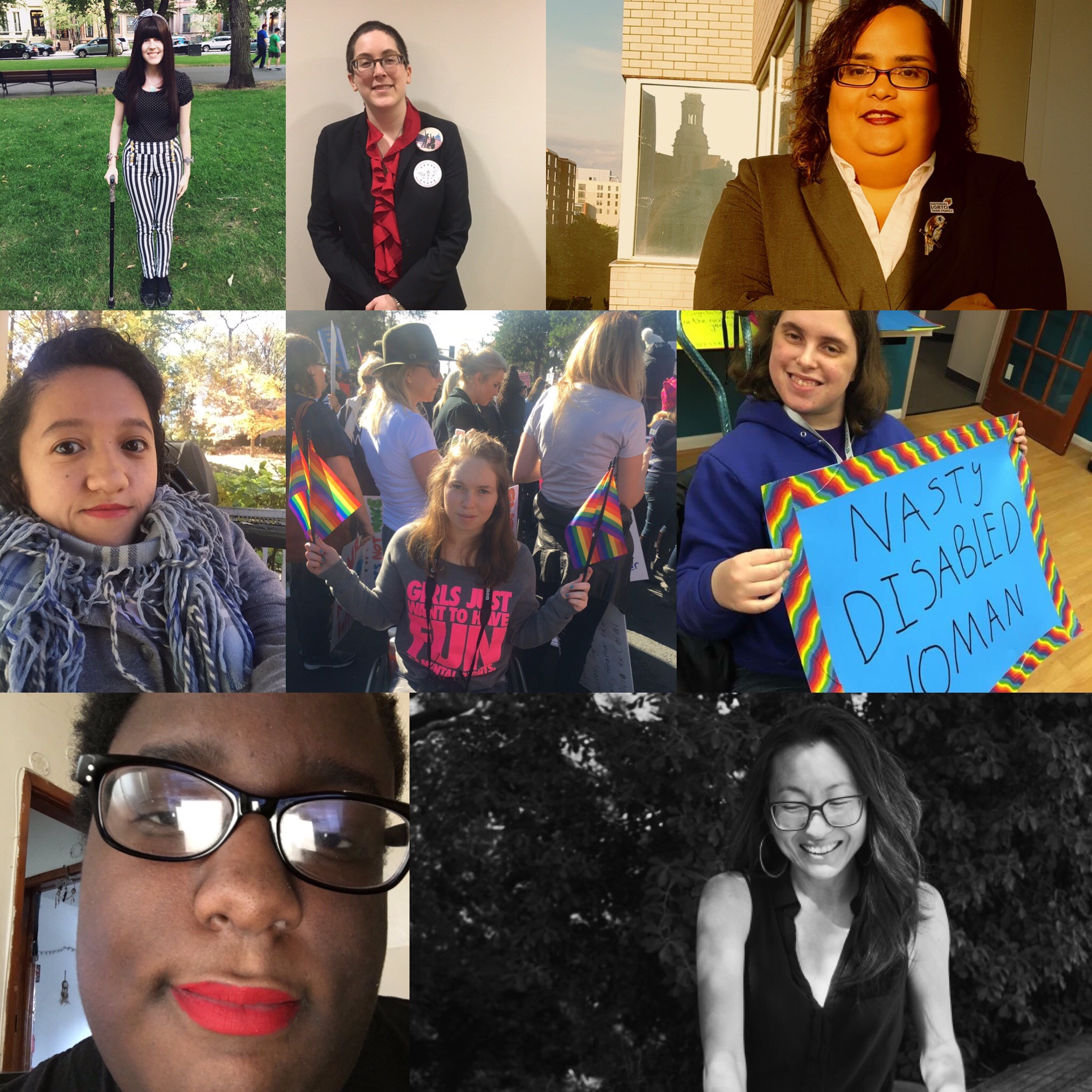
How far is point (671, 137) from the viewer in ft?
11.9

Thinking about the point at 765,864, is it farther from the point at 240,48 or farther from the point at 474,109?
the point at 240,48

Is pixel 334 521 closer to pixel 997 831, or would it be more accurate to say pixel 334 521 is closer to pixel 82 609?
pixel 82 609

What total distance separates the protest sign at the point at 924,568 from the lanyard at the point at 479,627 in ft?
2.28

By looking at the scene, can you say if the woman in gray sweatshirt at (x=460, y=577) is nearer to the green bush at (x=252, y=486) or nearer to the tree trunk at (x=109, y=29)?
the green bush at (x=252, y=486)

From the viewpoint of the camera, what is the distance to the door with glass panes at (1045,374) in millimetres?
2898

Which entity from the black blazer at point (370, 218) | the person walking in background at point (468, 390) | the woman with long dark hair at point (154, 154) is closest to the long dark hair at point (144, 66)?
the woman with long dark hair at point (154, 154)

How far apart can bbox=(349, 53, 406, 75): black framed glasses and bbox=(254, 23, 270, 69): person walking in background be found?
17.9 inches

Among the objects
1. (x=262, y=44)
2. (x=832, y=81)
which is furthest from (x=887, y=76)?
(x=262, y=44)

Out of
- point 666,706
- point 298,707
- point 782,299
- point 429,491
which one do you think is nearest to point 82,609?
point 298,707

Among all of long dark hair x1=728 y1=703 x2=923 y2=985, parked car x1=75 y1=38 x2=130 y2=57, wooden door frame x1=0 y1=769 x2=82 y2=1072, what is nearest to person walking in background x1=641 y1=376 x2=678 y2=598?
long dark hair x1=728 y1=703 x2=923 y2=985

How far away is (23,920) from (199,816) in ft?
1.65

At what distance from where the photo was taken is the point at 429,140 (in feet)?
11.3

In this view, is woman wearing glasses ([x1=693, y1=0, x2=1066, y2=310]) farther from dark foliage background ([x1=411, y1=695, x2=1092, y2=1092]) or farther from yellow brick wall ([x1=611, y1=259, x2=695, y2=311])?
dark foliage background ([x1=411, y1=695, x2=1092, y2=1092])

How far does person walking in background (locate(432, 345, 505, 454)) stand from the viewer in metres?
2.78
